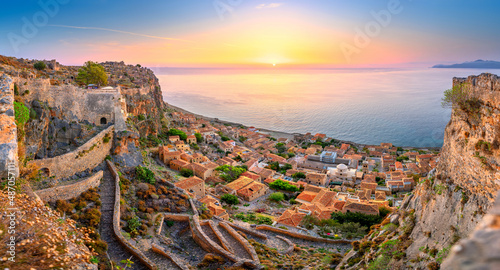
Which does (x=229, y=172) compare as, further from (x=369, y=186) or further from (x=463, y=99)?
(x=463, y=99)

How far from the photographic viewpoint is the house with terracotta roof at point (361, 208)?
2201cm

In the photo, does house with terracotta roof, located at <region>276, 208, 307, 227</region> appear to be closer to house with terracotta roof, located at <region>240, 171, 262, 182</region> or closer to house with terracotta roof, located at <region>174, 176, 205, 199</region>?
house with terracotta roof, located at <region>174, 176, 205, 199</region>

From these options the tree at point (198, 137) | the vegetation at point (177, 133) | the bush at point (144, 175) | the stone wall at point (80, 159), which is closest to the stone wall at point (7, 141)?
the stone wall at point (80, 159)

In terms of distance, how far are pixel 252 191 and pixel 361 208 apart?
369 inches

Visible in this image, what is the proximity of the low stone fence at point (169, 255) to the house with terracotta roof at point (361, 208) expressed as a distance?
15765mm

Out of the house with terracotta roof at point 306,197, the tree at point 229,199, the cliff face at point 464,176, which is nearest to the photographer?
the cliff face at point 464,176

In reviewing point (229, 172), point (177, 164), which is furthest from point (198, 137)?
point (177, 164)

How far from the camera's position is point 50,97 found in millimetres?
14961

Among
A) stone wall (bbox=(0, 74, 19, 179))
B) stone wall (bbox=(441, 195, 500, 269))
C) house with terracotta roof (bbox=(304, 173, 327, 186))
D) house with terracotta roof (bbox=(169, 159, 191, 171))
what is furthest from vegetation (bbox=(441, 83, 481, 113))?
house with terracotta roof (bbox=(304, 173, 327, 186))

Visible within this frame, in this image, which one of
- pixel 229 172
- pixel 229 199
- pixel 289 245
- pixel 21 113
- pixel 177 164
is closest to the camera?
pixel 21 113

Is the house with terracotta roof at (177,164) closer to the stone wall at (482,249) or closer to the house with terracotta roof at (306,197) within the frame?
the house with terracotta roof at (306,197)

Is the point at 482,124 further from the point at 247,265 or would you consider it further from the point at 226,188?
the point at 226,188

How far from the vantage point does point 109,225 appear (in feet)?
35.6

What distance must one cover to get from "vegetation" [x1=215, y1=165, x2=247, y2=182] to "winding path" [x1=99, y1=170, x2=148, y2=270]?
16538 mm
